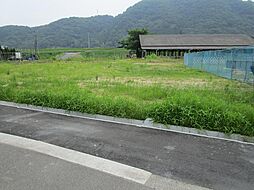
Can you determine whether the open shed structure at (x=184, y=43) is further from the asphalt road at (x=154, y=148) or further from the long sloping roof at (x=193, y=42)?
the asphalt road at (x=154, y=148)

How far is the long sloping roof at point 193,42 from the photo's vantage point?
44.8 meters

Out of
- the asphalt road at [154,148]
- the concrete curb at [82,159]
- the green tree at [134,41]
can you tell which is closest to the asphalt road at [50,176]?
the concrete curb at [82,159]

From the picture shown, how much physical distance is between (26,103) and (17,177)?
3.99m

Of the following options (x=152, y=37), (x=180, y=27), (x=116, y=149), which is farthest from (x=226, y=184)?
(x=180, y=27)

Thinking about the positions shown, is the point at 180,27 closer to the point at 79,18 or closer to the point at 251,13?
the point at 251,13

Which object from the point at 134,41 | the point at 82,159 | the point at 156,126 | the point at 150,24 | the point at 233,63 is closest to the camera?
the point at 82,159

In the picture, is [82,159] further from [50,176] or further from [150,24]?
[150,24]

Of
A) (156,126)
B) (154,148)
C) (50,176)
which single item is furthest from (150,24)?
(50,176)

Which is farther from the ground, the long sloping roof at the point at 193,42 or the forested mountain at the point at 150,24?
the forested mountain at the point at 150,24

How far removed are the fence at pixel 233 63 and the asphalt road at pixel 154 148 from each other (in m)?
8.63

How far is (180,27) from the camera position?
7394cm

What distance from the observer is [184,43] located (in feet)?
150

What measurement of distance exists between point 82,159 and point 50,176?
577 mm

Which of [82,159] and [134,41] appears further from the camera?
[134,41]
